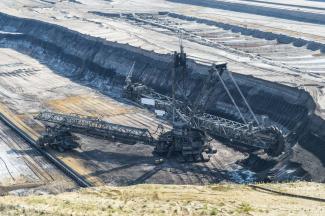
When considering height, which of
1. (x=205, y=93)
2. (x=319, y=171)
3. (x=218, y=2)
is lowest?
(x=319, y=171)

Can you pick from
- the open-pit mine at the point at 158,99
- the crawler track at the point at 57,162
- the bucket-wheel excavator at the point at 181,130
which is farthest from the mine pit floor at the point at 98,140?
the bucket-wheel excavator at the point at 181,130

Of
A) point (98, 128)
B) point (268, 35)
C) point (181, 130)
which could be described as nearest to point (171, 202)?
point (181, 130)

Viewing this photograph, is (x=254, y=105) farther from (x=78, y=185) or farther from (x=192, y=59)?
(x=78, y=185)

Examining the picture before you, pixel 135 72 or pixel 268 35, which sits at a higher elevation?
pixel 268 35

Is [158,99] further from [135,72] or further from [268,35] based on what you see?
[268,35]

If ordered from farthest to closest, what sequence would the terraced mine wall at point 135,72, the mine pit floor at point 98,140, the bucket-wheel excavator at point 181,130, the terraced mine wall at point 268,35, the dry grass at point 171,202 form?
the terraced mine wall at point 268,35
the terraced mine wall at point 135,72
the bucket-wheel excavator at point 181,130
the mine pit floor at point 98,140
the dry grass at point 171,202

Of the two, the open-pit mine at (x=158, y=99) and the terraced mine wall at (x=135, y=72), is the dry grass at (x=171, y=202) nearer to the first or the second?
the open-pit mine at (x=158, y=99)

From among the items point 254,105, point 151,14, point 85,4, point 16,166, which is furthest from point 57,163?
point 85,4
